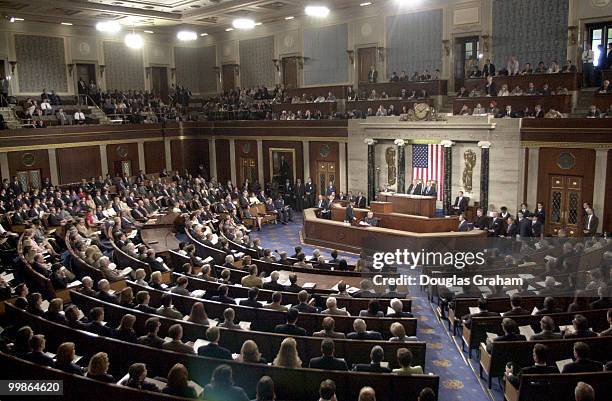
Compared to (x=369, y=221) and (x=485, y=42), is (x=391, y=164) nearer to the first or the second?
(x=369, y=221)

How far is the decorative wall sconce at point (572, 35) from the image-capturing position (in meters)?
17.5

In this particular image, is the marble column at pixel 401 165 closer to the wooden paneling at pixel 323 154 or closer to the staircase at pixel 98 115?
the wooden paneling at pixel 323 154

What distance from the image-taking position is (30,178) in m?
21.2

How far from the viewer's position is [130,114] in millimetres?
24578

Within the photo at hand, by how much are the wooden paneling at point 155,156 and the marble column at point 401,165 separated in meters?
12.5

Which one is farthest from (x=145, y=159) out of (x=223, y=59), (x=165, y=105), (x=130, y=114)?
(x=223, y=59)

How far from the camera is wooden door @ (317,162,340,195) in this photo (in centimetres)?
2192

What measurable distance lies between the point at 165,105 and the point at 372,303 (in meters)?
23.3

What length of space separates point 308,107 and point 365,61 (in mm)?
3403

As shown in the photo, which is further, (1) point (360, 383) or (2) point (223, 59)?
(2) point (223, 59)

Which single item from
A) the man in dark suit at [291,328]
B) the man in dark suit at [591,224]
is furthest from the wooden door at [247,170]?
the man in dark suit at [291,328]

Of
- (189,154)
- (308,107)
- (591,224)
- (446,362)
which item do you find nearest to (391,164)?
(308,107)

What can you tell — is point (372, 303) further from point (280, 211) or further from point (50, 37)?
point (50, 37)

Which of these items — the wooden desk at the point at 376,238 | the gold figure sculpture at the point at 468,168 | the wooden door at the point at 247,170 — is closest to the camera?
the wooden desk at the point at 376,238
